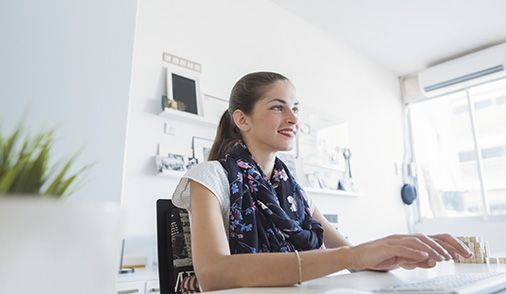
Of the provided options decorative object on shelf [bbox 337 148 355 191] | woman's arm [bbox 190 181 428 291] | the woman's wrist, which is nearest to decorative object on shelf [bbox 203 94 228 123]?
decorative object on shelf [bbox 337 148 355 191]

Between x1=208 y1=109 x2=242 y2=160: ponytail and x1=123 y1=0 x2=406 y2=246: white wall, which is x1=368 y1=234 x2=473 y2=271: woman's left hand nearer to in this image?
x1=208 y1=109 x2=242 y2=160: ponytail

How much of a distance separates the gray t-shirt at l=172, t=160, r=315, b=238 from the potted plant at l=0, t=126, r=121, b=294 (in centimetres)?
62

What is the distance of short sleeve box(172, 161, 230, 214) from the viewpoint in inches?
37.9

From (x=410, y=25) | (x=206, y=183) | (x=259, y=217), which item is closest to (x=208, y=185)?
(x=206, y=183)

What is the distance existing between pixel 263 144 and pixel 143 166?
2.92 feet

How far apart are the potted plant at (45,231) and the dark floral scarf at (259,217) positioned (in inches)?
25.3

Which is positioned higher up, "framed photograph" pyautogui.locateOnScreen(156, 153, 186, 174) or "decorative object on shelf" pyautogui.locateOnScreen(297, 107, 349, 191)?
"decorative object on shelf" pyautogui.locateOnScreen(297, 107, 349, 191)

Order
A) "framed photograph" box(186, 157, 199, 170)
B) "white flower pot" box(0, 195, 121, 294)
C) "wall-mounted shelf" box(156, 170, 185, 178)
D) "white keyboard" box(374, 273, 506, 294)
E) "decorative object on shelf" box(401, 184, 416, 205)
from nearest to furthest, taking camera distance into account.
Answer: "white flower pot" box(0, 195, 121, 294), "white keyboard" box(374, 273, 506, 294), "wall-mounted shelf" box(156, 170, 185, 178), "framed photograph" box(186, 157, 199, 170), "decorative object on shelf" box(401, 184, 416, 205)

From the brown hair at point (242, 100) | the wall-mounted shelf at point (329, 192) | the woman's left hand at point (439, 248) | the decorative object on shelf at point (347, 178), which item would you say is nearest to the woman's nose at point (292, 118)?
the brown hair at point (242, 100)

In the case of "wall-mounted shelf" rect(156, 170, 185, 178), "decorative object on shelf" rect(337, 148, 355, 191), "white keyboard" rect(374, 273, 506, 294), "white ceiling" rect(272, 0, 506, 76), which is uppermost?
"white ceiling" rect(272, 0, 506, 76)

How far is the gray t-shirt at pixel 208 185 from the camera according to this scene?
0.96m

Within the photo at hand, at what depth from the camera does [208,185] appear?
0.95 metres

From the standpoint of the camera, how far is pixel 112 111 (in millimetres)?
1295

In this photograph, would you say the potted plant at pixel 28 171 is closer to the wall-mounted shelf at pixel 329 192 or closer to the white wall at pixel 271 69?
the white wall at pixel 271 69
